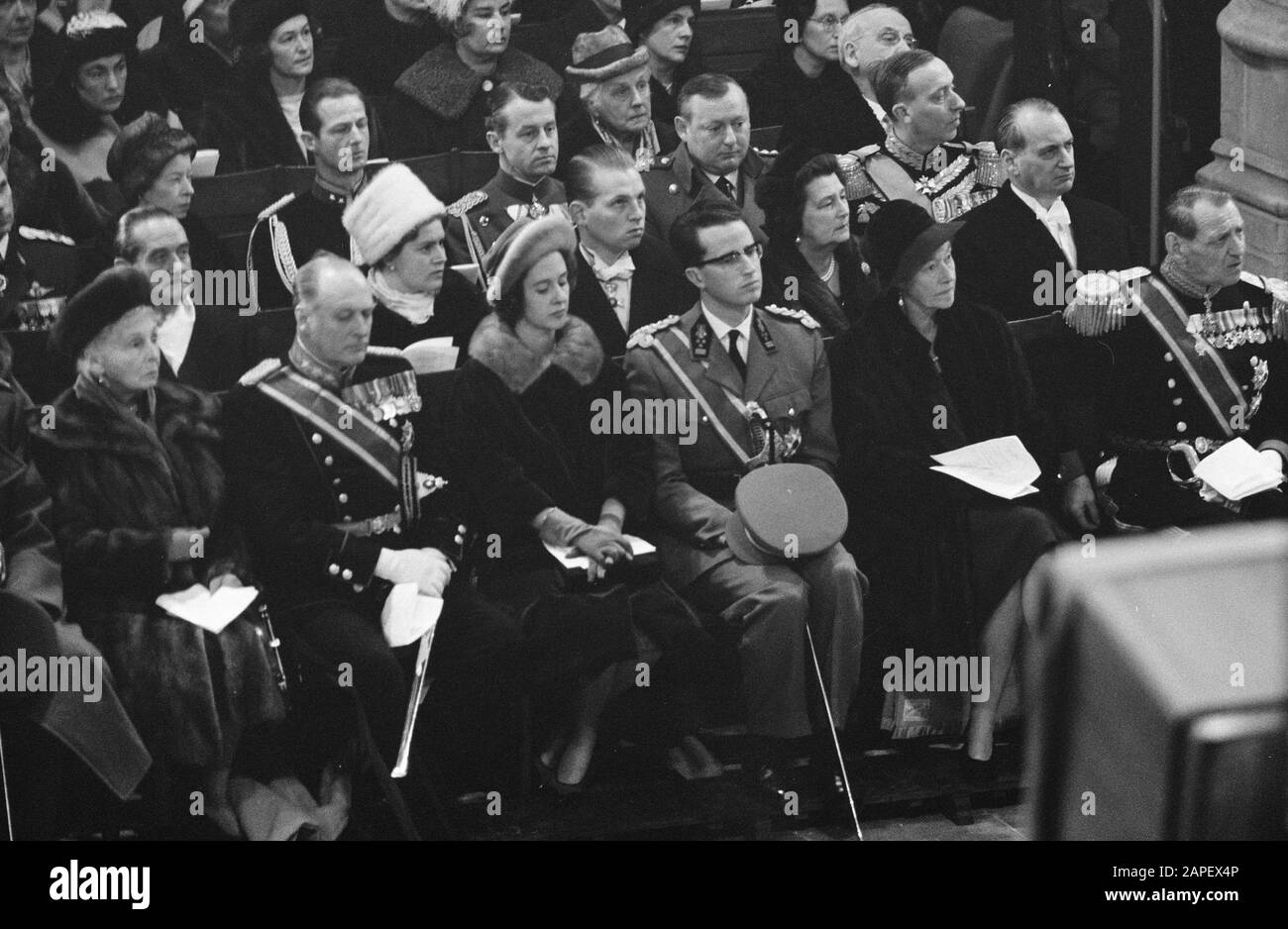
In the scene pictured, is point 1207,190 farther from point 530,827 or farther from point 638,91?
point 530,827

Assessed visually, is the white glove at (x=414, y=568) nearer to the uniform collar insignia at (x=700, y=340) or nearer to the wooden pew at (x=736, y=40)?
the uniform collar insignia at (x=700, y=340)

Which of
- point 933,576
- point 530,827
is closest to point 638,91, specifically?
point 933,576

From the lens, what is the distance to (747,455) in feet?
17.5

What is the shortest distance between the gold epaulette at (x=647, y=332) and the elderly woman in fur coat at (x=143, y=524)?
124 cm

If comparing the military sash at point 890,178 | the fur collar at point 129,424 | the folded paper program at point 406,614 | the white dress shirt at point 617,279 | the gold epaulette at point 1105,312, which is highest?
the military sash at point 890,178

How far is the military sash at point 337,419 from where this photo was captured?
5.12 meters

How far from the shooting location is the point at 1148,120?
17.8 ft

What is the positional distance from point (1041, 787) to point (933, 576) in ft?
16.6

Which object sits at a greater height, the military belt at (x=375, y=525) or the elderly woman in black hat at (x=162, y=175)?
the elderly woman in black hat at (x=162, y=175)

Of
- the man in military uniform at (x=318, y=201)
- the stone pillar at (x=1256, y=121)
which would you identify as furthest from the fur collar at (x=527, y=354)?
the stone pillar at (x=1256, y=121)

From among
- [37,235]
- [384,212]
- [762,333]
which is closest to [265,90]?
[384,212]

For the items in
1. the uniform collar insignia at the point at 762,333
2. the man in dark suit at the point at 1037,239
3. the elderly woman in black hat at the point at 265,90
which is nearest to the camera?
the elderly woman in black hat at the point at 265,90

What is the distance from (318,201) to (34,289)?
0.85 metres
